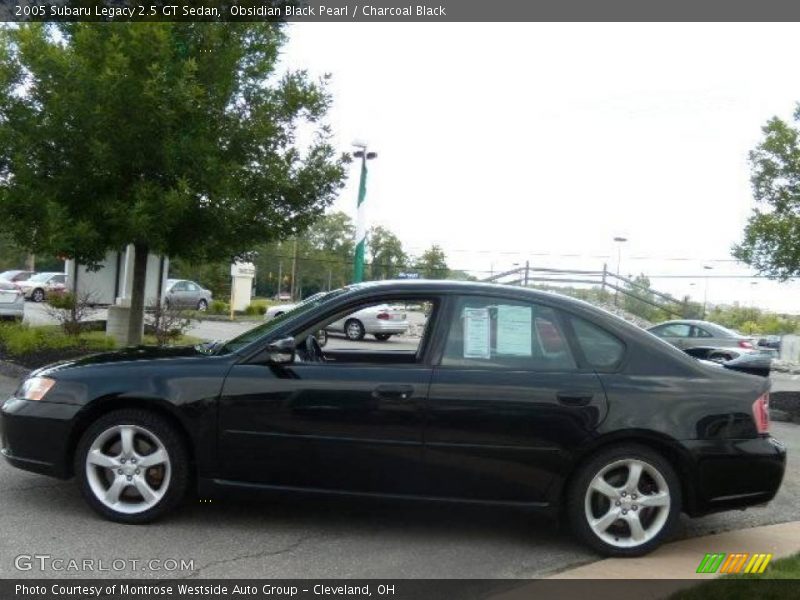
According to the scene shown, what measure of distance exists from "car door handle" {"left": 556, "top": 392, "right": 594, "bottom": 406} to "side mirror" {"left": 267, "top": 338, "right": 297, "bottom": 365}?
1584 mm

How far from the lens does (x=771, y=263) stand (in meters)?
12.1

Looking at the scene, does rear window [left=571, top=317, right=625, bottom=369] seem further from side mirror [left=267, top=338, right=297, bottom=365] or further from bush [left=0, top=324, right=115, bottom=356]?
bush [left=0, top=324, right=115, bottom=356]

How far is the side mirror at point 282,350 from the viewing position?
445cm

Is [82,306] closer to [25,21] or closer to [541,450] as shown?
[25,21]

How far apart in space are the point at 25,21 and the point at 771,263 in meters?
11.3

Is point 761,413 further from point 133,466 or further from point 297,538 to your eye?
point 133,466

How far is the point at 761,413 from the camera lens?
15.0 feet

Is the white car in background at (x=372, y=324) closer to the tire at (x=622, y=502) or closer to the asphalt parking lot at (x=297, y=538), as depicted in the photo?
the asphalt parking lot at (x=297, y=538)

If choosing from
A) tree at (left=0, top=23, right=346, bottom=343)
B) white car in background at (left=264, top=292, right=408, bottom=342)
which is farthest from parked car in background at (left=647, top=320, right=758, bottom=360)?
tree at (left=0, top=23, right=346, bottom=343)

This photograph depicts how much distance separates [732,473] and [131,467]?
3.55 meters

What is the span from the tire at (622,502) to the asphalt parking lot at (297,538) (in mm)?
190

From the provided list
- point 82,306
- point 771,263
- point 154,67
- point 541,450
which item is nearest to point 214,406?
point 541,450

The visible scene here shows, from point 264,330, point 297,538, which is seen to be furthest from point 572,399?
point 264,330

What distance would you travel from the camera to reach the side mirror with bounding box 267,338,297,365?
4449mm
